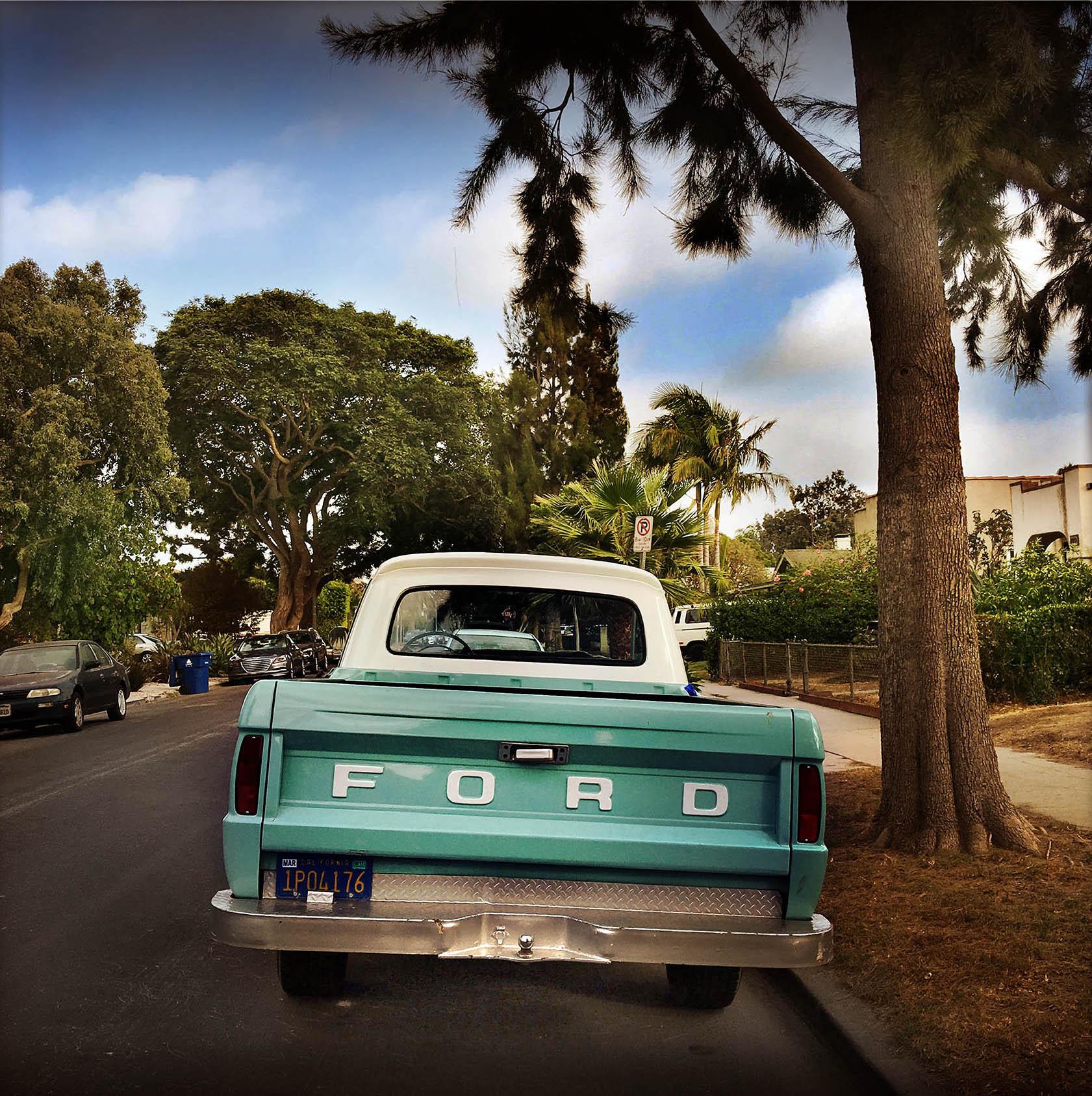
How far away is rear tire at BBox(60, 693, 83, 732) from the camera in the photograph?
51.8 ft

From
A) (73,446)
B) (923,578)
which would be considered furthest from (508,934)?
(73,446)

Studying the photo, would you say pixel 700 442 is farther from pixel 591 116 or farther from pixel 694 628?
pixel 591 116

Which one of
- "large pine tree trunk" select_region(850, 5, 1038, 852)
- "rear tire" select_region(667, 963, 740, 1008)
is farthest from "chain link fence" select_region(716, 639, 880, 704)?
"rear tire" select_region(667, 963, 740, 1008)

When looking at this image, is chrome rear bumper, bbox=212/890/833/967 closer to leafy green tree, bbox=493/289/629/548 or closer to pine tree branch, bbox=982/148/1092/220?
pine tree branch, bbox=982/148/1092/220

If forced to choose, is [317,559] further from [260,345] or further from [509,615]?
[509,615]

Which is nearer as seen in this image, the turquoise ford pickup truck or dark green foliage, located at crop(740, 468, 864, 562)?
the turquoise ford pickup truck

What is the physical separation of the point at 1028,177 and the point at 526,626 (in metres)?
5.69

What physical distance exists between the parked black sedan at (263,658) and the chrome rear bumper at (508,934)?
24.4 metres

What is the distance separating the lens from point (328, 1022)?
4.19 metres

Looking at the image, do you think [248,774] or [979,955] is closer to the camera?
[248,774]

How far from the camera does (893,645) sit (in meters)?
6.64

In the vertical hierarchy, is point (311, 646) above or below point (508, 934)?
above

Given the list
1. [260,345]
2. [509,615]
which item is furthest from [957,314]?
[260,345]

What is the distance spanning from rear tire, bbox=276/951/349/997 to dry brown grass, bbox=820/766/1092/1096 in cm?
214
